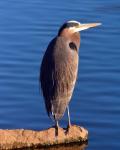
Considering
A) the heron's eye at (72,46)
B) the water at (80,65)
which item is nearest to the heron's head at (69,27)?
the heron's eye at (72,46)

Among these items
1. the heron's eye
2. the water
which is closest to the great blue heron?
the heron's eye

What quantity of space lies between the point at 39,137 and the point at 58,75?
69cm

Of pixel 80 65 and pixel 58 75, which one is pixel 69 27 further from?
pixel 80 65

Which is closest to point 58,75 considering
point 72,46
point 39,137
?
point 72,46

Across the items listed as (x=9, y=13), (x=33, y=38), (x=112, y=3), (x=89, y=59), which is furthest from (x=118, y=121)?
(x=112, y=3)

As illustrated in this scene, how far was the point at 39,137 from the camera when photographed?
884 centimetres

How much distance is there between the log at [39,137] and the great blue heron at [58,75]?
0.45 ft

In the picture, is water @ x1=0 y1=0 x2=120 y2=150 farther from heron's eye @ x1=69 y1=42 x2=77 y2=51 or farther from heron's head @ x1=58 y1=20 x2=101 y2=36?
heron's head @ x1=58 y1=20 x2=101 y2=36

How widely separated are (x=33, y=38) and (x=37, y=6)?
2.52 meters

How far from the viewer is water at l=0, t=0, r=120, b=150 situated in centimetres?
968

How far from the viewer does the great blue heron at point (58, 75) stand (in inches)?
341

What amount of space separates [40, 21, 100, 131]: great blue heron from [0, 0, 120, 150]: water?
67 centimetres

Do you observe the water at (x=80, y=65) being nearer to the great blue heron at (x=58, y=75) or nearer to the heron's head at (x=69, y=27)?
the great blue heron at (x=58, y=75)

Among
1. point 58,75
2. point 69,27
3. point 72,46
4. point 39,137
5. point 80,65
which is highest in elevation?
point 69,27
